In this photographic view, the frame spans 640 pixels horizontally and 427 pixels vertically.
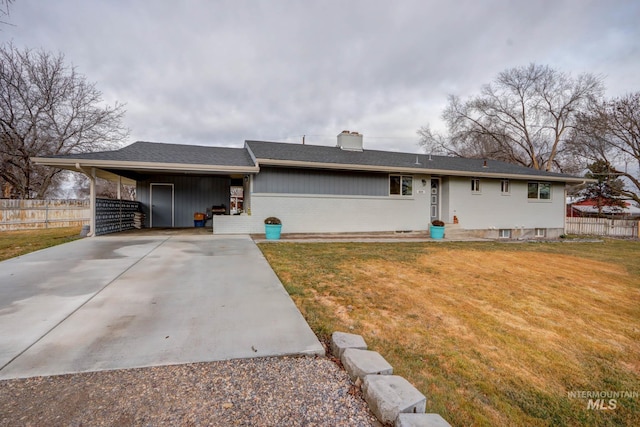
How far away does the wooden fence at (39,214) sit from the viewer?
42.2ft

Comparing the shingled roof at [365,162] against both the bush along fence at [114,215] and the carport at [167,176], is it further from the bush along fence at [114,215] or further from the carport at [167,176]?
the bush along fence at [114,215]

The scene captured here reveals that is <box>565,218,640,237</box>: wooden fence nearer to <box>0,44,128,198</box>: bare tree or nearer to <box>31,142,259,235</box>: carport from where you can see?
<box>31,142,259,235</box>: carport

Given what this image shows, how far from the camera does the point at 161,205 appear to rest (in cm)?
1265

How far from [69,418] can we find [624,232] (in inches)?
854

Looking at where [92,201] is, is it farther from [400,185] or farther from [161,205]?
[400,185]

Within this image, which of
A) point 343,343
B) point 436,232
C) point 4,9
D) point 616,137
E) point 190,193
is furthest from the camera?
point 616,137

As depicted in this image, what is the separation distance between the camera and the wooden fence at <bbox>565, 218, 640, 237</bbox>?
1472 centimetres

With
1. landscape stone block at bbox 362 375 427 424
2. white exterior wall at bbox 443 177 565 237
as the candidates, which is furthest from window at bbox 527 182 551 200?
landscape stone block at bbox 362 375 427 424

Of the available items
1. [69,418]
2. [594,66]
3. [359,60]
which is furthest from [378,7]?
[594,66]

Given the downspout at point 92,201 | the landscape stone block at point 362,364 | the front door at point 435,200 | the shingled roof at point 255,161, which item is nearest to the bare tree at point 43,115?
the shingled roof at point 255,161

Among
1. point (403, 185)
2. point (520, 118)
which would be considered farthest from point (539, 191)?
point (520, 118)

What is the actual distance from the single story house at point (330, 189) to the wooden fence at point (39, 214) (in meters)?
5.28

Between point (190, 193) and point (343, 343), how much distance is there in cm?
1236

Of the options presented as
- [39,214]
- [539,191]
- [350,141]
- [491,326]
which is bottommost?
[491,326]
